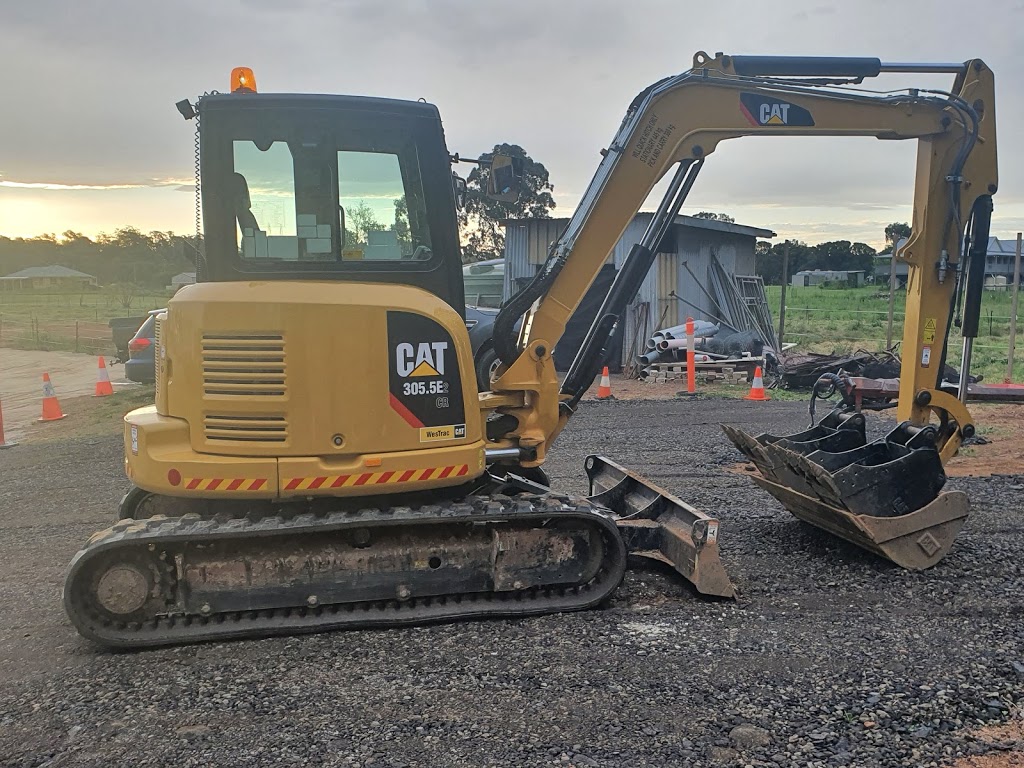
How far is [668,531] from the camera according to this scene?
5.29 m

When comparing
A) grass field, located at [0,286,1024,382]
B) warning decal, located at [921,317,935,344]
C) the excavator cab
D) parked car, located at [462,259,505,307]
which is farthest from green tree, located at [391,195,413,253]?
parked car, located at [462,259,505,307]

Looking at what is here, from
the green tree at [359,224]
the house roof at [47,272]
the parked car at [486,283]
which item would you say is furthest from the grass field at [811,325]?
the house roof at [47,272]

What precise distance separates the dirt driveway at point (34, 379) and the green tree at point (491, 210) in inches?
334

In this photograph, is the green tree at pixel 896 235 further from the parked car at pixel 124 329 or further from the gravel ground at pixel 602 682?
the parked car at pixel 124 329

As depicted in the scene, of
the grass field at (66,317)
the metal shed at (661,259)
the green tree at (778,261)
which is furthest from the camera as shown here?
the green tree at (778,261)

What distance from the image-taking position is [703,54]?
5.74 meters

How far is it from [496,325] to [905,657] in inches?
121

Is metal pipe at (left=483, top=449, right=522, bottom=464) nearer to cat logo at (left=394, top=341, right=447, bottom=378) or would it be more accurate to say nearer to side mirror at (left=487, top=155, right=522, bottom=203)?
cat logo at (left=394, top=341, right=447, bottom=378)

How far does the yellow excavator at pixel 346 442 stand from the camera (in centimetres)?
456

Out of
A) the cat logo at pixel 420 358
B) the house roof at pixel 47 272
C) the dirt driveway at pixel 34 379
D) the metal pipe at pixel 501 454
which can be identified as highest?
the house roof at pixel 47 272

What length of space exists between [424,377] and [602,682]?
6.28ft

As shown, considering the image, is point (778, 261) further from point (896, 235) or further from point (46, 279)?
point (46, 279)

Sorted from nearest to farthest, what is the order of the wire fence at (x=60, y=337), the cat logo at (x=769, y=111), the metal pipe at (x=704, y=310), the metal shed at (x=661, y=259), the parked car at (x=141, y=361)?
the cat logo at (x=769, y=111) → the parked car at (x=141, y=361) → the metal shed at (x=661, y=259) → the metal pipe at (x=704, y=310) → the wire fence at (x=60, y=337)

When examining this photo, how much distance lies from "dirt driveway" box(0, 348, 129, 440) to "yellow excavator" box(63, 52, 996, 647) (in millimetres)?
9384
